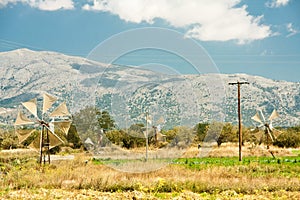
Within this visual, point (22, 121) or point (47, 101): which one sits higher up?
point (47, 101)

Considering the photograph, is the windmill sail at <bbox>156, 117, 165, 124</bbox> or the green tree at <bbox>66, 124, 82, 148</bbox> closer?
the windmill sail at <bbox>156, 117, 165, 124</bbox>

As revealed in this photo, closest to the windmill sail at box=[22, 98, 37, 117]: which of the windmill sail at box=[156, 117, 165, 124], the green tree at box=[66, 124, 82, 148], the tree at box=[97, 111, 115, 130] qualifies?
the tree at box=[97, 111, 115, 130]

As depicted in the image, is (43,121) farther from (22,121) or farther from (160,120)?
(160,120)

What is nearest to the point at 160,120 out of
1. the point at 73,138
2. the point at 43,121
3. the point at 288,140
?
the point at 43,121

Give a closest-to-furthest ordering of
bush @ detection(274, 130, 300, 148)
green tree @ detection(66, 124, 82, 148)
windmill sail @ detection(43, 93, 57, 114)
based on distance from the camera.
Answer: windmill sail @ detection(43, 93, 57, 114) < green tree @ detection(66, 124, 82, 148) < bush @ detection(274, 130, 300, 148)

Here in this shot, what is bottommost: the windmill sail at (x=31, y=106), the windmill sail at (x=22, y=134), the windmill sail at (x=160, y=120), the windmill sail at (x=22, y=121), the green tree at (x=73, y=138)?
the green tree at (x=73, y=138)

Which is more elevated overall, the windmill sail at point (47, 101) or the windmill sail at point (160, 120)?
the windmill sail at point (47, 101)

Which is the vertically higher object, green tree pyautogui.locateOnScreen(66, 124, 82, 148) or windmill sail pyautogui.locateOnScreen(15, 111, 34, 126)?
windmill sail pyautogui.locateOnScreen(15, 111, 34, 126)

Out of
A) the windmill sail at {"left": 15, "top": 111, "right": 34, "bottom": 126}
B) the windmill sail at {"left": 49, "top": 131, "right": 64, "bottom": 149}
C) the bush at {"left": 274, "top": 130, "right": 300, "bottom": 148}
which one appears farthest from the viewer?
the bush at {"left": 274, "top": 130, "right": 300, "bottom": 148}

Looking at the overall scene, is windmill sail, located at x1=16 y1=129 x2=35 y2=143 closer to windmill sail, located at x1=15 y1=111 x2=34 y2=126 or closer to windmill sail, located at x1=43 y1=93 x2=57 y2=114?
windmill sail, located at x1=15 y1=111 x2=34 y2=126

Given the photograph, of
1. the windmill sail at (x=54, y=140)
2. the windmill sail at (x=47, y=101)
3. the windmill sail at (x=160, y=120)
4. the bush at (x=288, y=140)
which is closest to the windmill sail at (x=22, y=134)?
the windmill sail at (x=54, y=140)

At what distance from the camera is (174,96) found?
2372 cm

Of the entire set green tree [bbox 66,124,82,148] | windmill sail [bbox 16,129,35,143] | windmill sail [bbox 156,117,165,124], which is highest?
windmill sail [bbox 156,117,165,124]

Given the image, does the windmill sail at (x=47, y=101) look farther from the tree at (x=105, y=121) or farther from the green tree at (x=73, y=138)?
the green tree at (x=73, y=138)
